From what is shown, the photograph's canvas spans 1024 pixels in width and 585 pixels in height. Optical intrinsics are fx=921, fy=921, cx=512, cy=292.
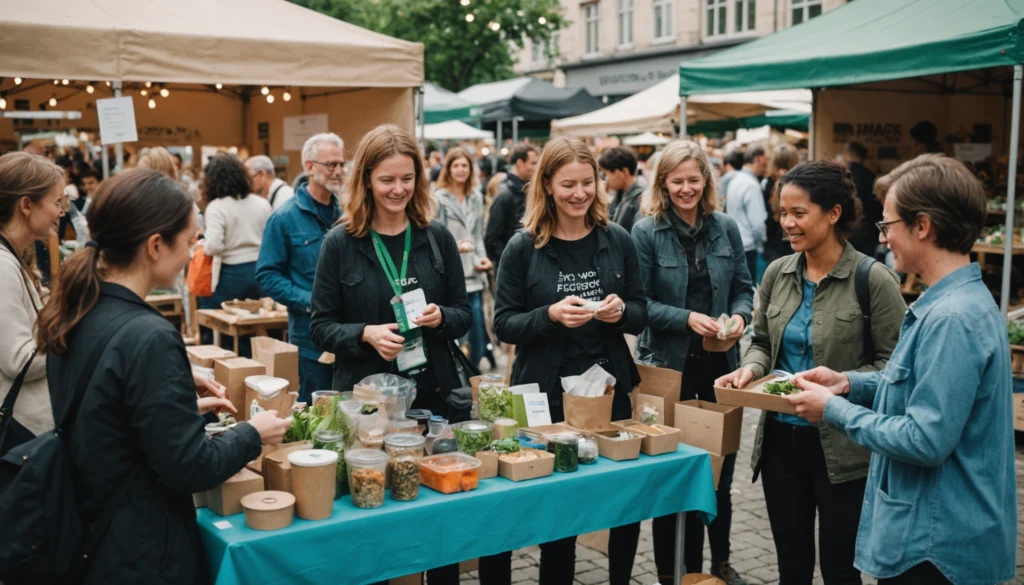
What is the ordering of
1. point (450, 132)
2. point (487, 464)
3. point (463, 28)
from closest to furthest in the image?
point (487, 464)
point (450, 132)
point (463, 28)

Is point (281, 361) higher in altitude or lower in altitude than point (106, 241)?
lower

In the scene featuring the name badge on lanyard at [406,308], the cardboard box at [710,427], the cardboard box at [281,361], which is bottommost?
the cardboard box at [710,427]

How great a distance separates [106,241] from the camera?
6.75 ft

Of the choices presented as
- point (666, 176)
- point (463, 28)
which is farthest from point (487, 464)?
point (463, 28)

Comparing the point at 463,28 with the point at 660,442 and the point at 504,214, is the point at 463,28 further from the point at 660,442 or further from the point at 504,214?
the point at 660,442

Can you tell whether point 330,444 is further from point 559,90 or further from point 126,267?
point 559,90

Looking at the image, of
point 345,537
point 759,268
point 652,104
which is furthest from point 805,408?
point 652,104

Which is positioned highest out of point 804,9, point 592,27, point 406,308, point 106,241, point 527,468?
point 592,27

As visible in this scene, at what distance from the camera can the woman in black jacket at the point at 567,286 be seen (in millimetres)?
3348

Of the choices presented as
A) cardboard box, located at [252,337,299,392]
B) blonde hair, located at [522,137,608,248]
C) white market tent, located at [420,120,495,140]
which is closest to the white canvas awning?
cardboard box, located at [252,337,299,392]

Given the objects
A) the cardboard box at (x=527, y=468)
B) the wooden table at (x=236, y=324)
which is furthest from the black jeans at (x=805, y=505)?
the wooden table at (x=236, y=324)

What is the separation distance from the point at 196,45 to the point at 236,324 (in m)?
1.79

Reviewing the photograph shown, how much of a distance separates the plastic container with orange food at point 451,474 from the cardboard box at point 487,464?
0.03 meters

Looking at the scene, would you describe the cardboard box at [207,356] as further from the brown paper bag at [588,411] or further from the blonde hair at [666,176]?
the blonde hair at [666,176]
